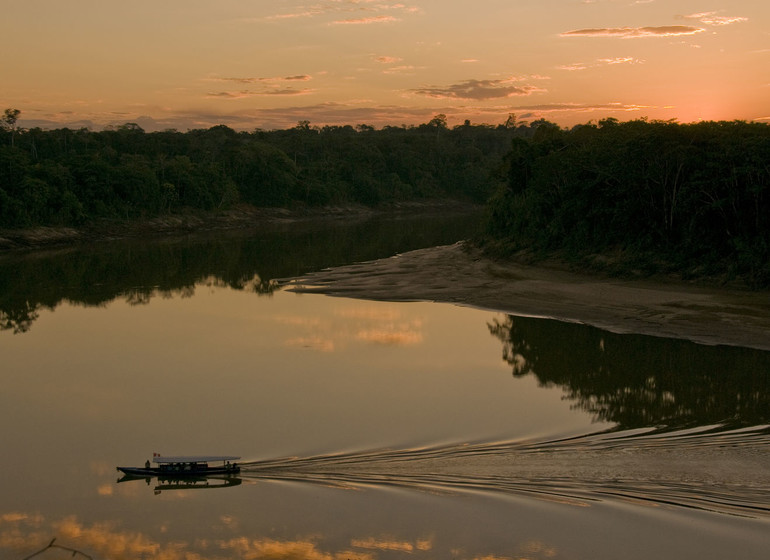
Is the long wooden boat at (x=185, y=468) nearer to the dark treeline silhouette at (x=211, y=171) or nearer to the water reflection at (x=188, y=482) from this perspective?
the water reflection at (x=188, y=482)

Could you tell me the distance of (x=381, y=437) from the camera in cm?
1739

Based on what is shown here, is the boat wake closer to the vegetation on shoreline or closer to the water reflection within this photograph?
the water reflection

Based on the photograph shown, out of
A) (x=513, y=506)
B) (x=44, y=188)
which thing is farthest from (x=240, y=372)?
(x=44, y=188)

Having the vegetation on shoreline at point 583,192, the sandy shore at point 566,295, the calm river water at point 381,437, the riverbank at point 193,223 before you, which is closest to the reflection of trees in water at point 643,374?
the calm river water at point 381,437

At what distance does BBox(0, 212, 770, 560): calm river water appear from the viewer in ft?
41.0

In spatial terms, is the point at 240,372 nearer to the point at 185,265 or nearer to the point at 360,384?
the point at 360,384

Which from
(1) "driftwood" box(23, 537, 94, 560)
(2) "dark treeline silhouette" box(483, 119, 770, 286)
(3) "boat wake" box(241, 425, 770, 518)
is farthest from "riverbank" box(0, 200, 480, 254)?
(1) "driftwood" box(23, 537, 94, 560)

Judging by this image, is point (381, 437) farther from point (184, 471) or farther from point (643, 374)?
point (643, 374)

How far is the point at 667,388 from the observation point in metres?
21.4

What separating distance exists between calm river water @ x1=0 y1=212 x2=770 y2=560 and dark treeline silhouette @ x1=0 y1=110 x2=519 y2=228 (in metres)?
36.6

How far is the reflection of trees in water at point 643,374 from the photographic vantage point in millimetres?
19000

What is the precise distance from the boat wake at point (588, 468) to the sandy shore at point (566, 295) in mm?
11337

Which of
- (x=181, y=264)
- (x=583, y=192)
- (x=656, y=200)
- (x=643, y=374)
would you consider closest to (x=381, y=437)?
(x=643, y=374)

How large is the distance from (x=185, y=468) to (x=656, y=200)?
34.4m
